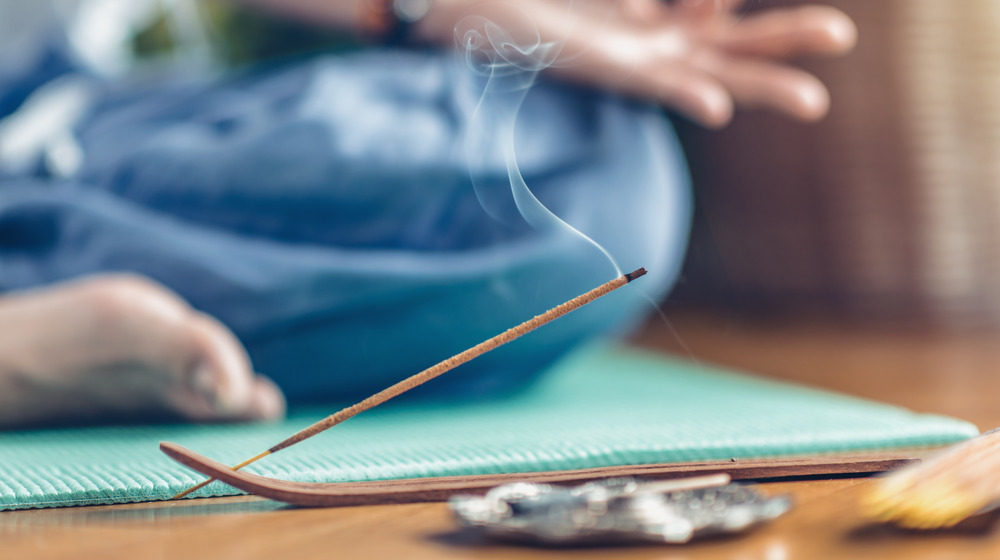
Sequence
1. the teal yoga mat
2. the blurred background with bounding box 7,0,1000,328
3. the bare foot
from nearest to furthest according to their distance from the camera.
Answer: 1. the teal yoga mat
2. the bare foot
3. the blurred background with bounding box 7,0,1000,328

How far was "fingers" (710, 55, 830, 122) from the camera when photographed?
0.68 metres

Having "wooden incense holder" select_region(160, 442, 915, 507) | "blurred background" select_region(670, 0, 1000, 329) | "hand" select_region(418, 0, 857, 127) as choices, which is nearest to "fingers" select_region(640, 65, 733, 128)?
"hand" select_region(418, 0, 857, 127)

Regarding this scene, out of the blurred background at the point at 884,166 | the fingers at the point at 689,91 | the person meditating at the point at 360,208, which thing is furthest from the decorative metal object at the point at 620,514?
the blurred background at the point at 884,166

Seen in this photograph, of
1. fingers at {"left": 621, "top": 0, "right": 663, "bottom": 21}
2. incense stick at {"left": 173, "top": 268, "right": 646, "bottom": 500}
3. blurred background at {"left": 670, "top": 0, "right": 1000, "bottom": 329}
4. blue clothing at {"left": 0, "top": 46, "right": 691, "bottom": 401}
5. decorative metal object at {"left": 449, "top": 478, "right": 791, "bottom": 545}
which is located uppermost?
blurred background at {"left": 670, "top": 0, "right": 1000, "bottom": 329}

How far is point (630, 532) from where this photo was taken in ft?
0.88

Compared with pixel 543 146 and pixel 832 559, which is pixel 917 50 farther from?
pixel 832 559

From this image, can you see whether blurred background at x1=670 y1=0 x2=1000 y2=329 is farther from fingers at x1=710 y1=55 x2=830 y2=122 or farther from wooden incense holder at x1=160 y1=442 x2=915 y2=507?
wooden incense holder at x1=160 y1=442 x2=915 y2=507

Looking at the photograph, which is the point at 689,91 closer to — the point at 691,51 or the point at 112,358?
the point at 691,51

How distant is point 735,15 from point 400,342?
429 mm

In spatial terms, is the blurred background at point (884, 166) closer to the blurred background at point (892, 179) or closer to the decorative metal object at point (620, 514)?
the blurred background at point (892, 179)

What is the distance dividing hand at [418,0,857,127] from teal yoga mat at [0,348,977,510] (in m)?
0.23

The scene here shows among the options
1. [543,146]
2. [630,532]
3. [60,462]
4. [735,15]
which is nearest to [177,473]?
[60,462]

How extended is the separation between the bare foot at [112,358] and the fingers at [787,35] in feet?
1.51

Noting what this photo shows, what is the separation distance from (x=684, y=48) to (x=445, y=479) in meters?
0.48
